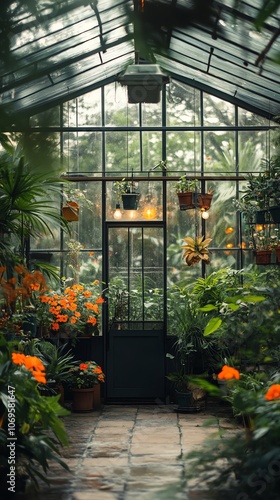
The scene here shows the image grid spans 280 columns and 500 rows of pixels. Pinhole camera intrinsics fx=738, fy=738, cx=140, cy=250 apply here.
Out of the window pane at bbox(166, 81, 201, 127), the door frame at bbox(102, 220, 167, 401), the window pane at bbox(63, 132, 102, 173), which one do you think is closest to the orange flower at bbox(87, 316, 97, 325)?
the door frame at bbox(102, 220, 167, 401)

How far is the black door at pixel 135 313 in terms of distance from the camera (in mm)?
8719

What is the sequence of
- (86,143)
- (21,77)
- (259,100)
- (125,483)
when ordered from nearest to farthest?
1. (21,77)
2. (125,483)
3. (259,100)
4. (86,143)

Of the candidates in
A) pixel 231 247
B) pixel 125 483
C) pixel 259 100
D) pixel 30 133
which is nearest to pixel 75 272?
pixel 231 247

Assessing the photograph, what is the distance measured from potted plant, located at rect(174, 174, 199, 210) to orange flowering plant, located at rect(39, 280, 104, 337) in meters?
1.36

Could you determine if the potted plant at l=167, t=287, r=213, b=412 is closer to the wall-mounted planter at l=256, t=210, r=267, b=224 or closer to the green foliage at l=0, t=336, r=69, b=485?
the wall-mounted planter at l=256, t=210, r=267, b=224

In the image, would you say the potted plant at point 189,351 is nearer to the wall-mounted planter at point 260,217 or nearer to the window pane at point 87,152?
the wall-mounted planter at point 260,217

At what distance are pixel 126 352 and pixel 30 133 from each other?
26.3 ft

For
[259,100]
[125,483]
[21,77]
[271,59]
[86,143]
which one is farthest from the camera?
[86,143]

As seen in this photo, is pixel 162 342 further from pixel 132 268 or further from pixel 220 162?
pixel 220 162

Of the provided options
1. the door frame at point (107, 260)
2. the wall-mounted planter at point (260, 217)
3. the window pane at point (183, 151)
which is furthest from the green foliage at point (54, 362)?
the window pane at point (183, 151)

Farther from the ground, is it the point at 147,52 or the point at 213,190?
the point at 213,190

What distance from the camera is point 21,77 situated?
0.85m

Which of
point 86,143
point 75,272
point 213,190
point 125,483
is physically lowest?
point 125,483

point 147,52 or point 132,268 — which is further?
point 132,268
